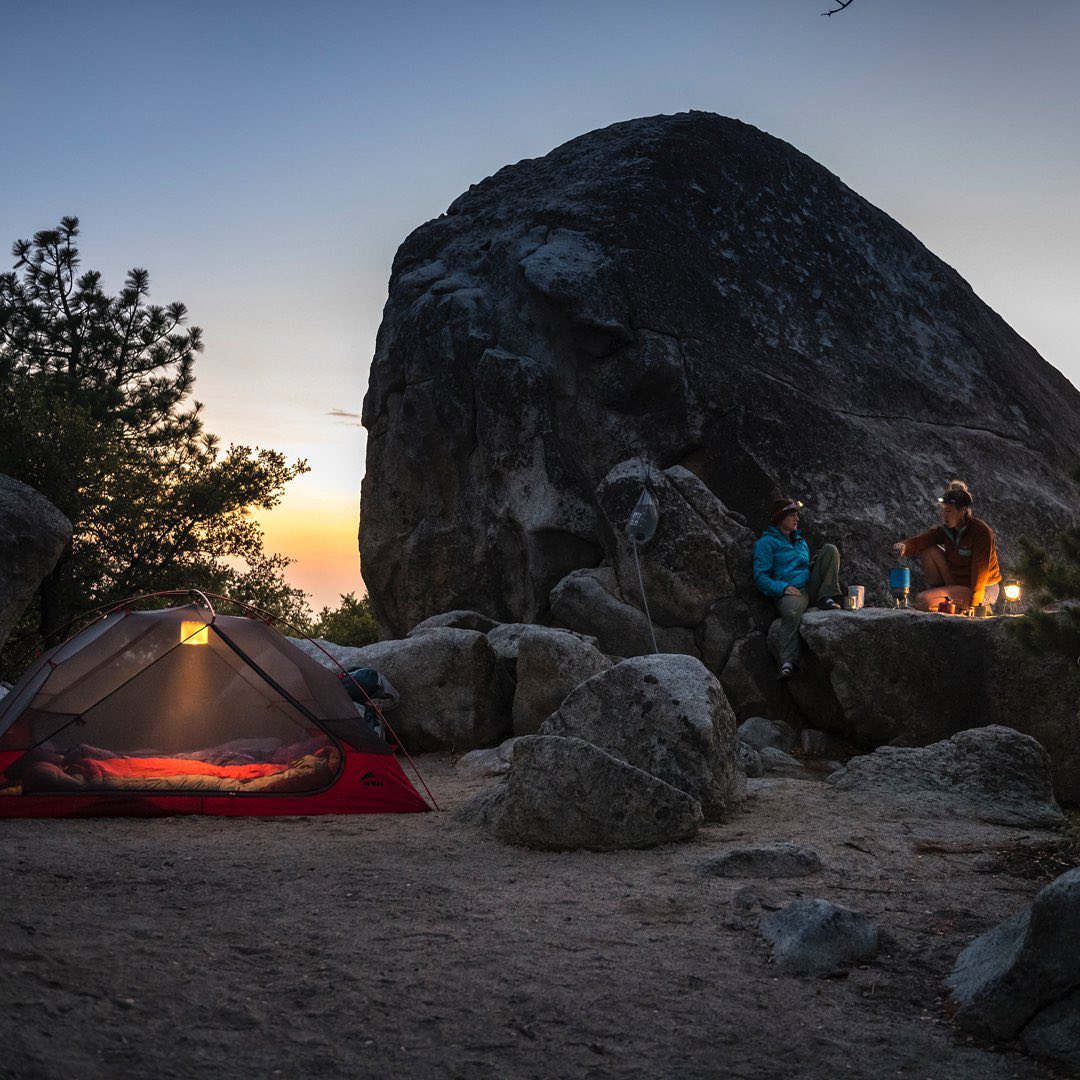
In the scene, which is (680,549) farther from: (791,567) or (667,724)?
(667,724)

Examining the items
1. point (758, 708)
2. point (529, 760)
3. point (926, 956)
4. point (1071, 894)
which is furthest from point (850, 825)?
point (758, 708)

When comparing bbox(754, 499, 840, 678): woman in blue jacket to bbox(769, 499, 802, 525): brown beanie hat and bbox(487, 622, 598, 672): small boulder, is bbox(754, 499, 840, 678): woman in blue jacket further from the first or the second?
bbox(487, 622, 598, 672): small boulder

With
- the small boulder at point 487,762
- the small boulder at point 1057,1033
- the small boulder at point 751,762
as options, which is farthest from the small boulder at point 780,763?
the small boulder at point 1057,1033

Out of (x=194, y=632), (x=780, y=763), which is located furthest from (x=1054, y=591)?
(x=194, y=632)

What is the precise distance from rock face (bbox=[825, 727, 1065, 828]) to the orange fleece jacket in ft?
13.5

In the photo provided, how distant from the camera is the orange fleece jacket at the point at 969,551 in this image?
13.1m

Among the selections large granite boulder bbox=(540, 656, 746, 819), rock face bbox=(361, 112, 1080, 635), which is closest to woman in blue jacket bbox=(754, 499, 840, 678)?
rock face bbox=(361, 112, 1080, 635)

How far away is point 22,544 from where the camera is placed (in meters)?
11.6

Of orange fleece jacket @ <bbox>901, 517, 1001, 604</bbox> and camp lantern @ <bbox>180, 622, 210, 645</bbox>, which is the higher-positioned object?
orange fleece jacket @ <bbox>901, 517, 1001, 604</bbox>

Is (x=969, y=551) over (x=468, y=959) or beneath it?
over

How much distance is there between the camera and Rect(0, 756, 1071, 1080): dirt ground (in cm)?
379

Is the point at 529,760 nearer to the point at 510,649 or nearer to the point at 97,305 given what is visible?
the point at 510,649

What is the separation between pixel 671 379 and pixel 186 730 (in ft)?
25.2

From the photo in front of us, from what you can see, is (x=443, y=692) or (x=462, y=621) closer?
(x=443, y=692)
